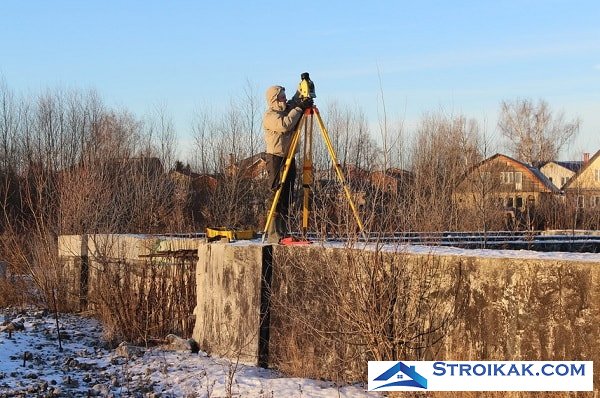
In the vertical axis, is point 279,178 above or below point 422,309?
above

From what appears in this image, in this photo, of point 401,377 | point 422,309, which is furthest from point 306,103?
point 401,377

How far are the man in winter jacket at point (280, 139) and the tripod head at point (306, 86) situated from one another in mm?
62

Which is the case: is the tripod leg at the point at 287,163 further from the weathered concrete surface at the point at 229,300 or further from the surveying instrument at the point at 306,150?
the weathered concrete surface at the point at 229,300

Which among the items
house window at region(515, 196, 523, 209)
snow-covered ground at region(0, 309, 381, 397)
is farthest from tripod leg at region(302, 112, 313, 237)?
house window at region(515, 196, 523, 209)

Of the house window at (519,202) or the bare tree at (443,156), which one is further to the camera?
the house window at (519,202)

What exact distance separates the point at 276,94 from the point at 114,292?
4.09 meters

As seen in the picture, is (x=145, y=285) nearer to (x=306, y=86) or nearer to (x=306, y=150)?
(x=306, y=150)

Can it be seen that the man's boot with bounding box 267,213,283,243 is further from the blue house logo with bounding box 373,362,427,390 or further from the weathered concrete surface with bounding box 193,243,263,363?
the blue house logo with bounding box 373,362,427,390

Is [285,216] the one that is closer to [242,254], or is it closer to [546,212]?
[242,254]

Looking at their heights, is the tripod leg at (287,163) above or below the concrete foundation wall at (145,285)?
above

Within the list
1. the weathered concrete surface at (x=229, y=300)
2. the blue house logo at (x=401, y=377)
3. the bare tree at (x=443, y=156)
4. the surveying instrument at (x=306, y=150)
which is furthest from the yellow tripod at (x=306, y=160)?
the bare tree at (x=443, y=156)

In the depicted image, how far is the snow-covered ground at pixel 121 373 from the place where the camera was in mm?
7148

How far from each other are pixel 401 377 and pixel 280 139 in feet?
9.79

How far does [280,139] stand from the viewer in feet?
27.6
